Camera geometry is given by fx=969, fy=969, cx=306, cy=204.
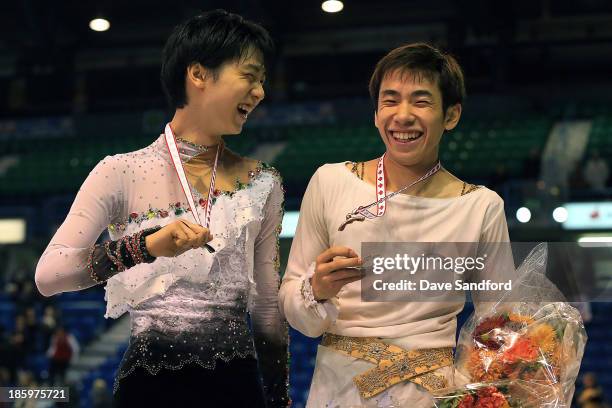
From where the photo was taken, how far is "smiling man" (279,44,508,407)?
2.08 metres

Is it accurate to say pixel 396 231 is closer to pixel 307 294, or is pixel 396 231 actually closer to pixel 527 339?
pixel 307 294

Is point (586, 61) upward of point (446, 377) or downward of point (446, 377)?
upward

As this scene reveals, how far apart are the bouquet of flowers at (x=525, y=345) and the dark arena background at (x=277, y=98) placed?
15.6 feet

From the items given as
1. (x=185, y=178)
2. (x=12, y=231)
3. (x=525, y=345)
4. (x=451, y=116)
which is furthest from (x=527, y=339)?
(x=12, y=231)

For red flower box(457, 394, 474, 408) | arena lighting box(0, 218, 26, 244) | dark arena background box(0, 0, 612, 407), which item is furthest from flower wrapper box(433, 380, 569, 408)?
arena lighting box(0, 218, 26, 244)

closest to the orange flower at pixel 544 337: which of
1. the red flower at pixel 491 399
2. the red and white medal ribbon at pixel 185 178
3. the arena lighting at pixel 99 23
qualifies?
the red flower at pixel 491 399

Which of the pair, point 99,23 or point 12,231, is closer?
point 12,231

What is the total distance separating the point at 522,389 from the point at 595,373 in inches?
192

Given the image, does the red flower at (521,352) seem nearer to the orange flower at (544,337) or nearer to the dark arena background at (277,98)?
the orange flower at (544,337)

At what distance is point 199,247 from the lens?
6.84ft

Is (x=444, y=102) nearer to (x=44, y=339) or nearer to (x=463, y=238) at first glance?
(x=463, y=238)

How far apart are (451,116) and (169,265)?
0.71m

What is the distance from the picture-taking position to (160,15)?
1238 cm

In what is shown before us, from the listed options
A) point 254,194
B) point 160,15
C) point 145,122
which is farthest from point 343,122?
point 254,194
